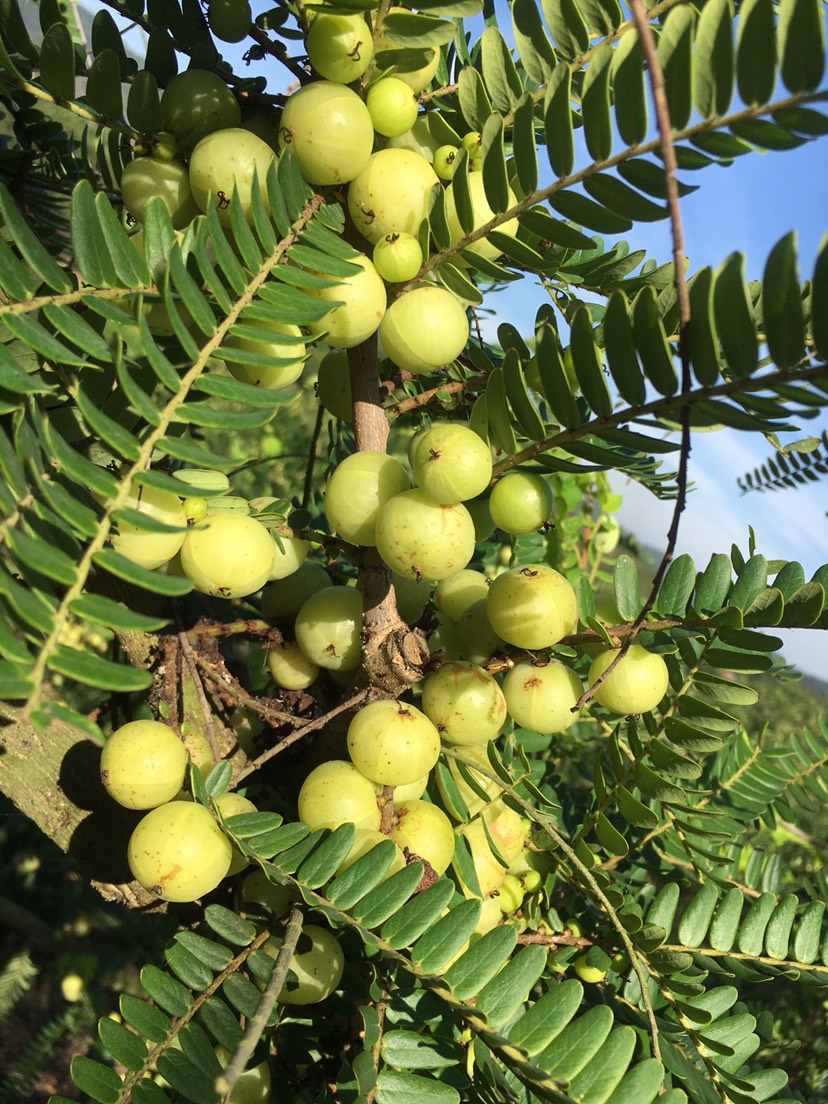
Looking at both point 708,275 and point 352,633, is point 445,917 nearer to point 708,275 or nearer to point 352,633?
point 352,633

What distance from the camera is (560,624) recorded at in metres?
0.76

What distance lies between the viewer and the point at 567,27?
0.65m

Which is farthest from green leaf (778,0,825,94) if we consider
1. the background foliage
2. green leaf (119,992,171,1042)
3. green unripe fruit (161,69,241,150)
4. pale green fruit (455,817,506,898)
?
green leaf (119,992,171,1042)

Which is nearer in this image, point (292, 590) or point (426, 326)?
point (426, 326)

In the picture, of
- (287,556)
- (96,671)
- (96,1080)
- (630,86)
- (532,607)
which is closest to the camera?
(96,671)

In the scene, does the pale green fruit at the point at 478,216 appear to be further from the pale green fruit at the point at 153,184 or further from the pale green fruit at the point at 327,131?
the pale green fruit at the point at 153,184

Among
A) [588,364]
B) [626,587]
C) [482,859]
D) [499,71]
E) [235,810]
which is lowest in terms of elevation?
[482,859]

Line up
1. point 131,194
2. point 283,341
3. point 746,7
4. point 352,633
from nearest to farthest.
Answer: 1. point 746,7
2. point 283,341
3. point 131,194
4. point 352,633

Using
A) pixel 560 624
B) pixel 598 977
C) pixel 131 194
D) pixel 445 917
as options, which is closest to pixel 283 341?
pixel 131 194

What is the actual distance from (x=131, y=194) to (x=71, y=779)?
0.61 metres

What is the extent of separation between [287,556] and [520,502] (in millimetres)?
267

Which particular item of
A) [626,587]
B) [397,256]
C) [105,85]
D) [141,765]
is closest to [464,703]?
[626,587]

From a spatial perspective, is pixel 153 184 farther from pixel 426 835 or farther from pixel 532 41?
pixel 426 835

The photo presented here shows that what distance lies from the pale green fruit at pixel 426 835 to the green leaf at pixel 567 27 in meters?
0.68
